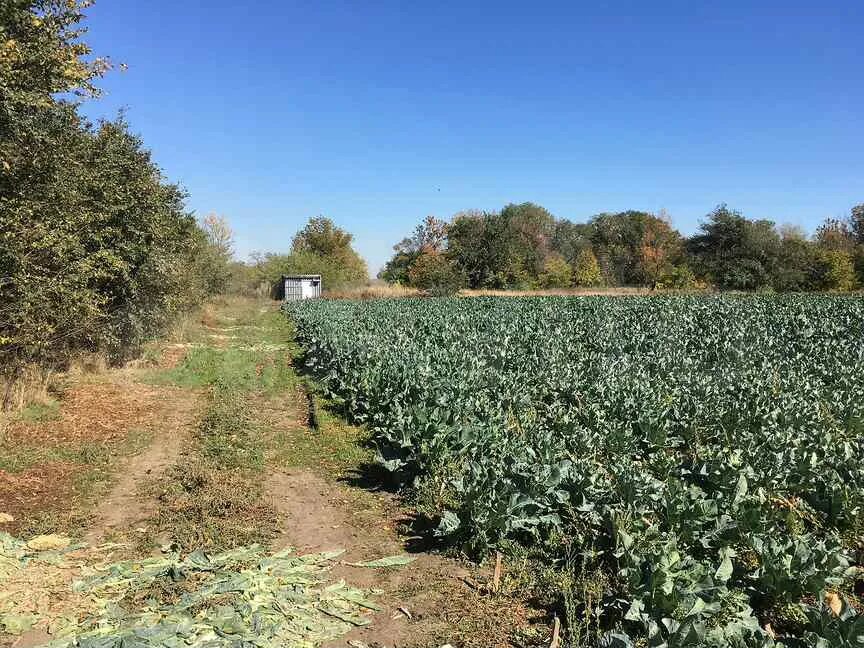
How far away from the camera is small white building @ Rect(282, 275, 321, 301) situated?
56969mm

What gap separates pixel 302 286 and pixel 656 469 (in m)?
53.1

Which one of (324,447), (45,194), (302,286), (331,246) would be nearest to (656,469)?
(324,447)

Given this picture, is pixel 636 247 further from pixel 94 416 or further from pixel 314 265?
pixel 94 416

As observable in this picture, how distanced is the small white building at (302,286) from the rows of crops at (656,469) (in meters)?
43.7

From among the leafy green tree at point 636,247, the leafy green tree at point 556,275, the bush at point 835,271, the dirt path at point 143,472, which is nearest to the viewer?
the dirt path at point 143,472

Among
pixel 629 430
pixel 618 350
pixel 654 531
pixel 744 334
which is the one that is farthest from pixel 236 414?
pixel 744 334

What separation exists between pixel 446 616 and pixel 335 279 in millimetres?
59756

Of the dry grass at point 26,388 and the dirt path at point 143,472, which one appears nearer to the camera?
the dirt path at point 143,472

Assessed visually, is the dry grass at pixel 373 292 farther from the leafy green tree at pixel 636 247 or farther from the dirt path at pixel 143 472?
the dirt path at pixel 143 472

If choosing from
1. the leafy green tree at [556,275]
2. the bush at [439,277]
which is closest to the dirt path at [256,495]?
the bush at [439,277]

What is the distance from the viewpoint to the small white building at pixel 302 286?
5697cm

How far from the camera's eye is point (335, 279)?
2479 inches

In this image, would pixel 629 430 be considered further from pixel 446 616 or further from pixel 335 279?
pixel 335 279

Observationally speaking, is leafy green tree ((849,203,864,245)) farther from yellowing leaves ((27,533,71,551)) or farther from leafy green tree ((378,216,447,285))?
yellowing leaves ((27,533,71,551))
